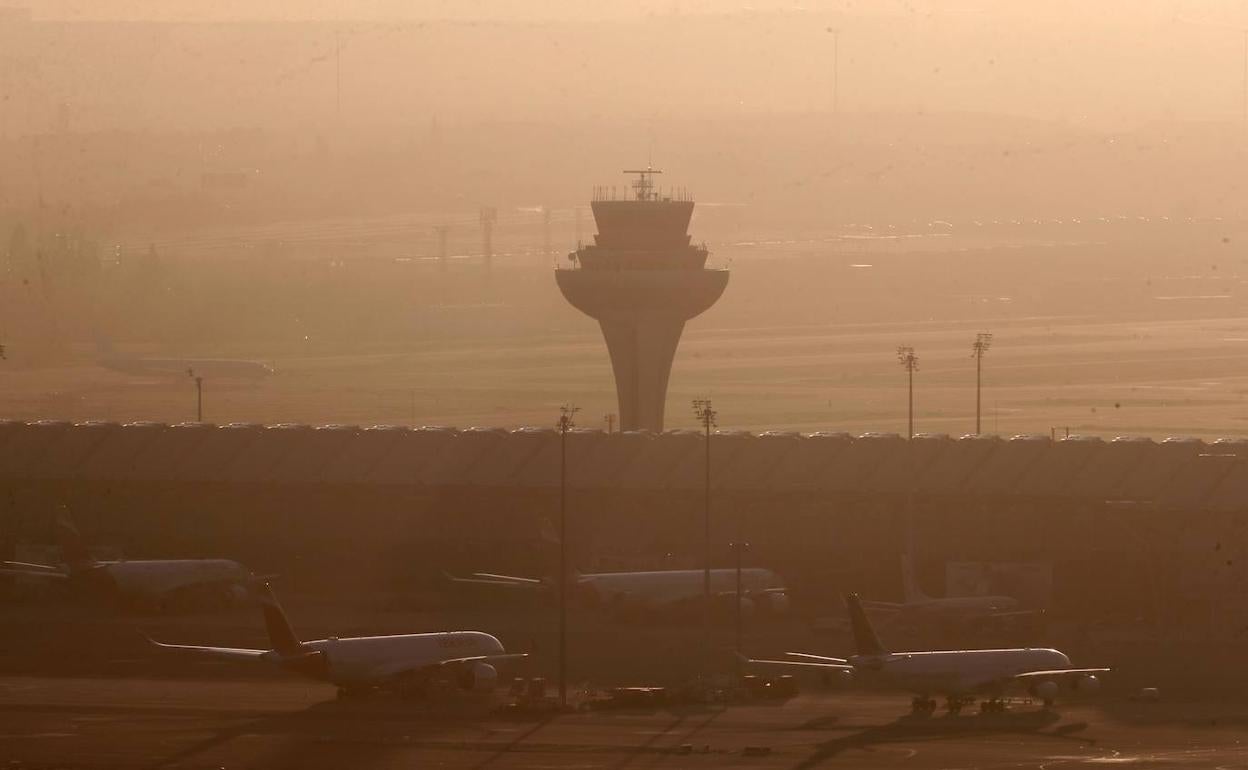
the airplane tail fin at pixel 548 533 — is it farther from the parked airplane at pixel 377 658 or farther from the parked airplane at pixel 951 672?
the parked airplane at pixel 951 672

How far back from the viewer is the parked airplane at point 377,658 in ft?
195

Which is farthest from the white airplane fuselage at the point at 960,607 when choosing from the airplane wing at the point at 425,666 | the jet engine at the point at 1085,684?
the airplane wing at the point at 425,666

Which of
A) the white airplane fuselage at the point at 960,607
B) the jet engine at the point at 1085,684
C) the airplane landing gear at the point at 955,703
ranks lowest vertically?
the airplane landing gear at the point at 955,703

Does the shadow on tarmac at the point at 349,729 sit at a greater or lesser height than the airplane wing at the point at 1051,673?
lesser

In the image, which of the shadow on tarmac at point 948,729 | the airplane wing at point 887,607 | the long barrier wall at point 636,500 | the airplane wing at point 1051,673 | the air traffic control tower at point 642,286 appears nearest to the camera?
→ the shadow on tarmac at point 948,729

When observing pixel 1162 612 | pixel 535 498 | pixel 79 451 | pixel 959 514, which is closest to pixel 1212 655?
pixel 1162 612

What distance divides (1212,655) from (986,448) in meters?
25.2

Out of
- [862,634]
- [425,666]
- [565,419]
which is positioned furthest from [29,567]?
[862,634]

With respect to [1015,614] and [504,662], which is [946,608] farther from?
[504,662]

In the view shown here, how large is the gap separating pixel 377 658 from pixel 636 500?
35.2m

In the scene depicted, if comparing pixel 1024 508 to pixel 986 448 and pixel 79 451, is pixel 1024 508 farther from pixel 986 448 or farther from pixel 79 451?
pixel 79 451

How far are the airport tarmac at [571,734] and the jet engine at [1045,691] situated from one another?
585 mm

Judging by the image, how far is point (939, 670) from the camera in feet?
192

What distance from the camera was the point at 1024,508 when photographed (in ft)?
293
